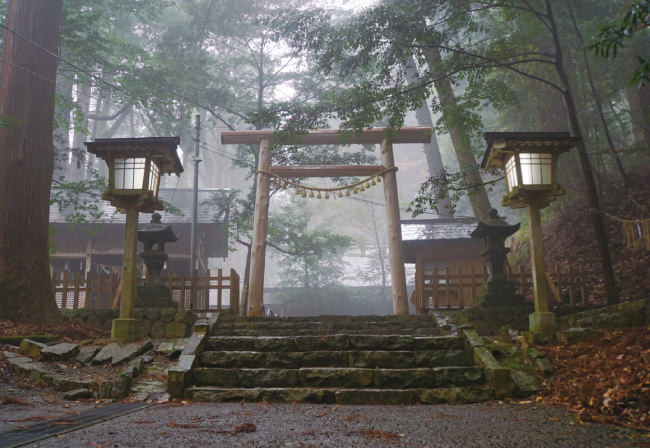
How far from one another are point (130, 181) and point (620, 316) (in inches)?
272

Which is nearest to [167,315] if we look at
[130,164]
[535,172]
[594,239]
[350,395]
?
[130,164]

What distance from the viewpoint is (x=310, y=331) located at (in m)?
7.08

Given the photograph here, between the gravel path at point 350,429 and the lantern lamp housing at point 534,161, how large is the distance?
A: 3242mm

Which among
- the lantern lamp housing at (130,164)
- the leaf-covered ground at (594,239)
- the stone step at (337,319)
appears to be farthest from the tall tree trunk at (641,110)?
the lantern lamp housing at (130,164)

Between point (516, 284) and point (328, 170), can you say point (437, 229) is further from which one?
point (328, 170)

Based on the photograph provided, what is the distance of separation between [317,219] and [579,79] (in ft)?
83.7

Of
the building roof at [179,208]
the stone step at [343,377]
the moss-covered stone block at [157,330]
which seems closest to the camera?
the stone step at [343,377]

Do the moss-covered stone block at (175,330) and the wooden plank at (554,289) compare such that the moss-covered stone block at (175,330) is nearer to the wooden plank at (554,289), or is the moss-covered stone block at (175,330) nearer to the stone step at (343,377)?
the stone step at (343,377)

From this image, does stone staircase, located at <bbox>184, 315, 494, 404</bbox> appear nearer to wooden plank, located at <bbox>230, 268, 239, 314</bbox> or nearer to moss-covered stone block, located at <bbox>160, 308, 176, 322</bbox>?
moss-covered stone block, located at <bbox>160, 308, 176, 322</bbox>

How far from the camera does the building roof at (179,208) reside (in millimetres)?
17953

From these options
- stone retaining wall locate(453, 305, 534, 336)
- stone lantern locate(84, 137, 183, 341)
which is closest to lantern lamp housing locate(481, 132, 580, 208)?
stone retaining wall locate(453, 305, 534, 336)

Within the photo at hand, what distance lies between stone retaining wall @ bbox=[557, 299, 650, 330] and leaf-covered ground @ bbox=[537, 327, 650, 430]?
0.20 metres

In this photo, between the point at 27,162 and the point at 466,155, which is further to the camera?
the point at 466,155

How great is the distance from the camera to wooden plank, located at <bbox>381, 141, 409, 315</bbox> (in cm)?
1005
